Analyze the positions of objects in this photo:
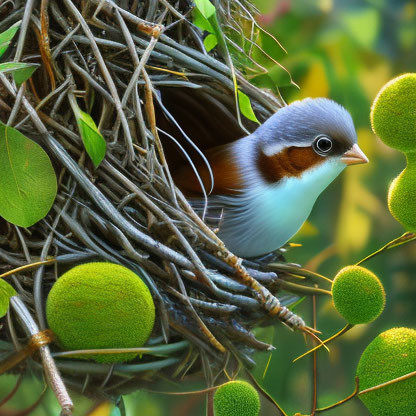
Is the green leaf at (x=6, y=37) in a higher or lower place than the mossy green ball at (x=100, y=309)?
higher

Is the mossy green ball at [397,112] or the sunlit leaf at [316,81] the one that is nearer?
the mossy green ball at [397,112]

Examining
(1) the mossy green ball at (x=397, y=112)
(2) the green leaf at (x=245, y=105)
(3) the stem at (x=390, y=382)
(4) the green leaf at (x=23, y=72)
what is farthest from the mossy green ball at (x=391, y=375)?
(4) the green leaf at (x=23, y=72)

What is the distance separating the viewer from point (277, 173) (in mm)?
716

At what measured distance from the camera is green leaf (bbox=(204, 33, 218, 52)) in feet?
2.37

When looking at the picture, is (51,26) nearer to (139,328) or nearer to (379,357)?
(139,328)

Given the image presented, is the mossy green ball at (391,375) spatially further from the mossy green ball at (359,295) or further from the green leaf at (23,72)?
the green leaf at (23,72)

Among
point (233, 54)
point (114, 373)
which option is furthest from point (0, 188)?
point (233, 54)

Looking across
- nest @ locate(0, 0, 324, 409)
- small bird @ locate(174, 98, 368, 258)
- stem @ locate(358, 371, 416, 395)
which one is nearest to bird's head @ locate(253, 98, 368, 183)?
small bird @ locate(174, 98, 368, 258)

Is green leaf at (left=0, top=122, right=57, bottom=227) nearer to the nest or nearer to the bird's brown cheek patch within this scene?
the nest

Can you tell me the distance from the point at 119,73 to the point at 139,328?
9.6 inches

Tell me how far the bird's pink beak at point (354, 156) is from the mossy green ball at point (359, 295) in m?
0.14

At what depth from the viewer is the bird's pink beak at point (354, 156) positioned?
68 cm

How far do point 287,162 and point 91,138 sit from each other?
20 centimetres

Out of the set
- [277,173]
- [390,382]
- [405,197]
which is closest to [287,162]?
[277,173]
